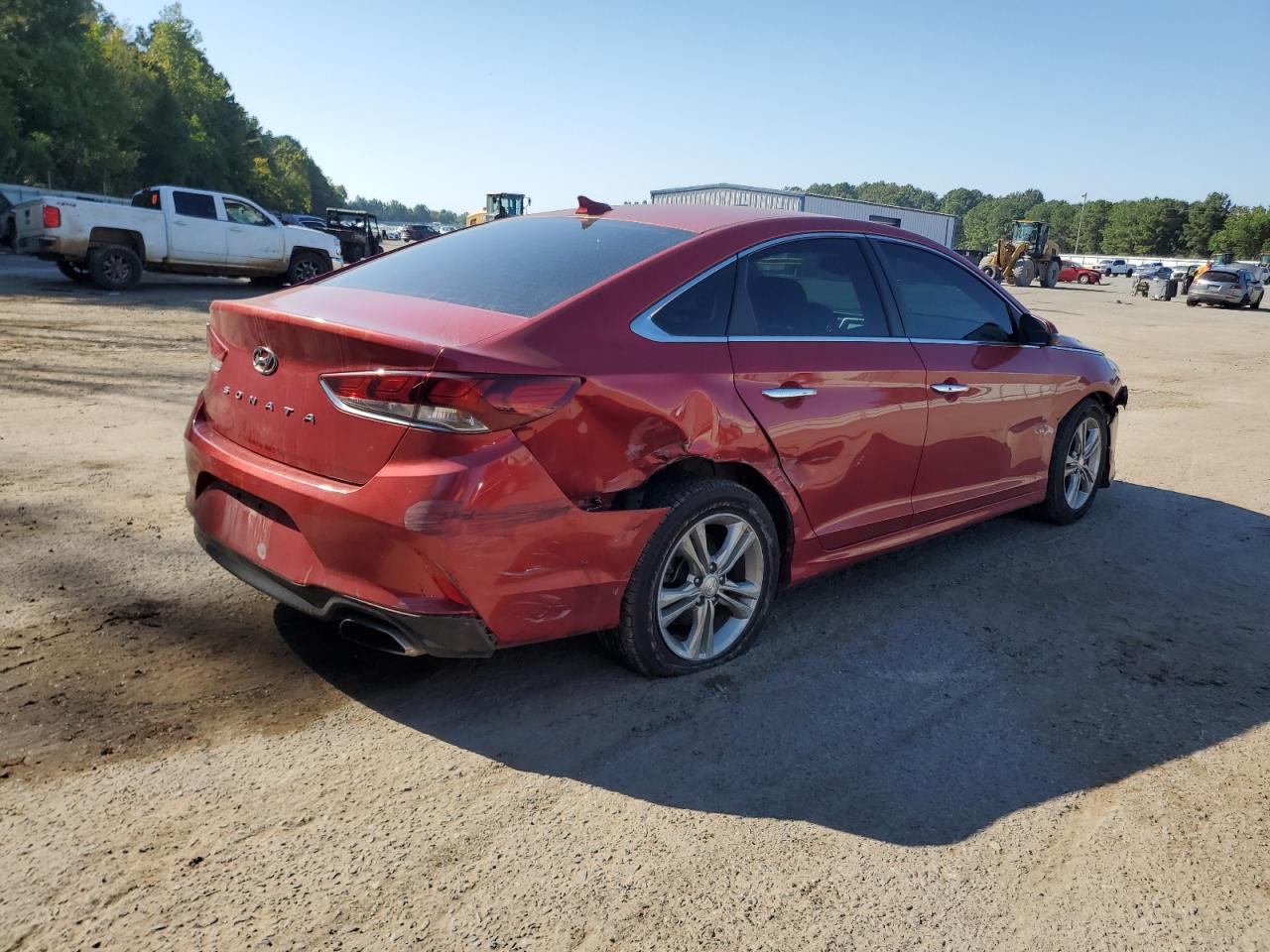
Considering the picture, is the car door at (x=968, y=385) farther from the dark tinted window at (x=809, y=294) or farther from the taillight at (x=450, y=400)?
the taillight at (x=450, y=400)

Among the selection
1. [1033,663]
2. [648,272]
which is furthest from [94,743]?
[1033,663]

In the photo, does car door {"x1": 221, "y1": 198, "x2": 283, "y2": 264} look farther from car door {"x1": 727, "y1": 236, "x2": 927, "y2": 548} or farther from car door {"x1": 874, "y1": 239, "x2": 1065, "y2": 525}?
car door {"x1": 727, "y1": 236, "x2": 927, "y2": 548}

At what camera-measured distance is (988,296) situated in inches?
191

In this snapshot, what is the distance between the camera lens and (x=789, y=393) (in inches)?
137

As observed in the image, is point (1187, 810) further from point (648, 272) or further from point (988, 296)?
point (988, 296)

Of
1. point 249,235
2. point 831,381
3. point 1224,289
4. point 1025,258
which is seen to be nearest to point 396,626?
point 831,381

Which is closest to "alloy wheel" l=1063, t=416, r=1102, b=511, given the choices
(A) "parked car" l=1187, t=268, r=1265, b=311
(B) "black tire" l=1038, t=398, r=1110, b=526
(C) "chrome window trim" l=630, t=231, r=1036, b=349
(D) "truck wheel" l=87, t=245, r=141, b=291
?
(B) "black tire" l=1038, t=398, r=1110, b=526

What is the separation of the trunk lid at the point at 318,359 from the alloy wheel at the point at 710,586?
1.01 metres

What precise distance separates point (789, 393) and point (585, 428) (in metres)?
0.95

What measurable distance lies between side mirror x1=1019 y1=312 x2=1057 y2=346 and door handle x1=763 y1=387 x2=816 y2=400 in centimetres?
194

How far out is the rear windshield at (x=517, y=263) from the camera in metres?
3.16

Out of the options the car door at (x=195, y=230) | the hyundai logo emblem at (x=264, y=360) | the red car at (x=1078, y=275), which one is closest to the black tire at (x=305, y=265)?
the car door at (x=195, y=230)

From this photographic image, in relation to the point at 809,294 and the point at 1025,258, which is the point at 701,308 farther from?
the point at 1025,258

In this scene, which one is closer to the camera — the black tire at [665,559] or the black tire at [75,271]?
the black tire at [665,559]
